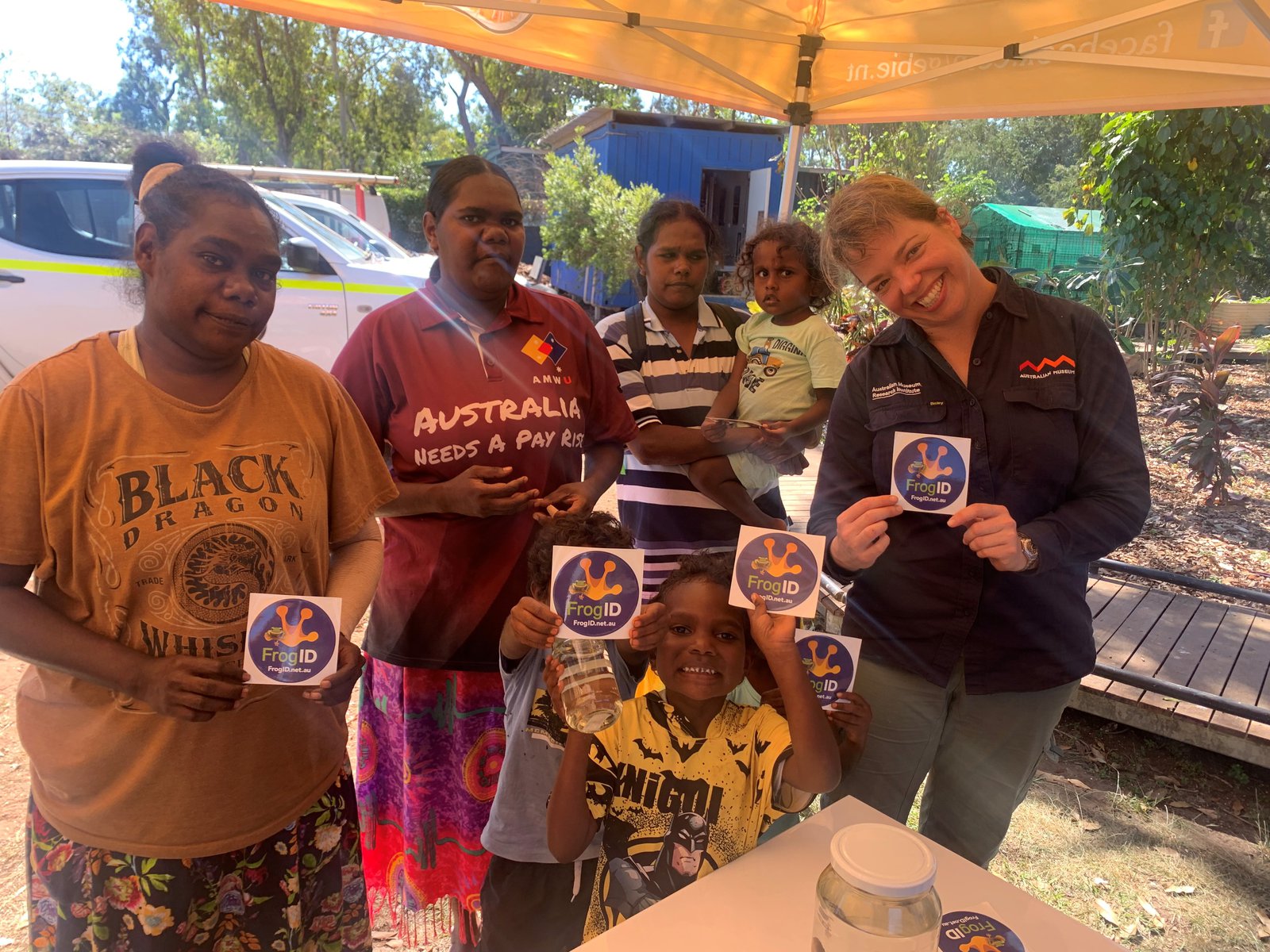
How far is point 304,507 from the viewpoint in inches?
56.7

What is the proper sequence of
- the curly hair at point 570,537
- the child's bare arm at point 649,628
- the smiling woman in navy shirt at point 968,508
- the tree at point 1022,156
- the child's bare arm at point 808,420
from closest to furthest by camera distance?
the child's bare arm at point 649,628 < the smiling woman in navy shirt at point 968,508 < the curly hair at point 570,537 < the child's bare arm at point 808,420 < the tree at point 1022,156

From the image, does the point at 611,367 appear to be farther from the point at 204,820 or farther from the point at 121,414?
the point at 204,820

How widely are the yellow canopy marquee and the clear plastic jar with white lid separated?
2660mm

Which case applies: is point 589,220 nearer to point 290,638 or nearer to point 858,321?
point 858,321

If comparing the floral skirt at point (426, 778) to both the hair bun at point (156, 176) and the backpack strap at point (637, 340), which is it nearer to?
the backpack strap at point (637, 340)

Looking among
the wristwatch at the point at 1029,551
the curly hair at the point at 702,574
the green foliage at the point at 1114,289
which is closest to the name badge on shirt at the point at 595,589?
the curly hair at the point at 702,574

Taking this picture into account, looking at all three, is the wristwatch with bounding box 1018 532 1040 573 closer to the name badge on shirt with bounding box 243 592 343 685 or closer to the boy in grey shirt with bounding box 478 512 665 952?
the boy in grey shirt with bounding box 478 512 665 952

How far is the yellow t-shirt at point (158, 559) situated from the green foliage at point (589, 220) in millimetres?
5862

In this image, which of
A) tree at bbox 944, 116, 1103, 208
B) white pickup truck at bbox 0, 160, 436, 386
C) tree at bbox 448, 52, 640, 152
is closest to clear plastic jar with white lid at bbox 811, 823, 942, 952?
white pickup truck at bbox 0, 160, 436, 386

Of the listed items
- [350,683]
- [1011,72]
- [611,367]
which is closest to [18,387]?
[350,683]

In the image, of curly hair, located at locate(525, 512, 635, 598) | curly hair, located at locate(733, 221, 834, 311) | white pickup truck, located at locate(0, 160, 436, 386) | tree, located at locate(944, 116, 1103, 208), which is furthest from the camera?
tree, located at locate(944, 116, 1103, 208)

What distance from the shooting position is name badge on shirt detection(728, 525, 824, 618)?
1444mm

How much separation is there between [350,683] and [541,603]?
0.38 m

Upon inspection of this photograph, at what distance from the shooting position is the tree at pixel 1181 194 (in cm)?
579
